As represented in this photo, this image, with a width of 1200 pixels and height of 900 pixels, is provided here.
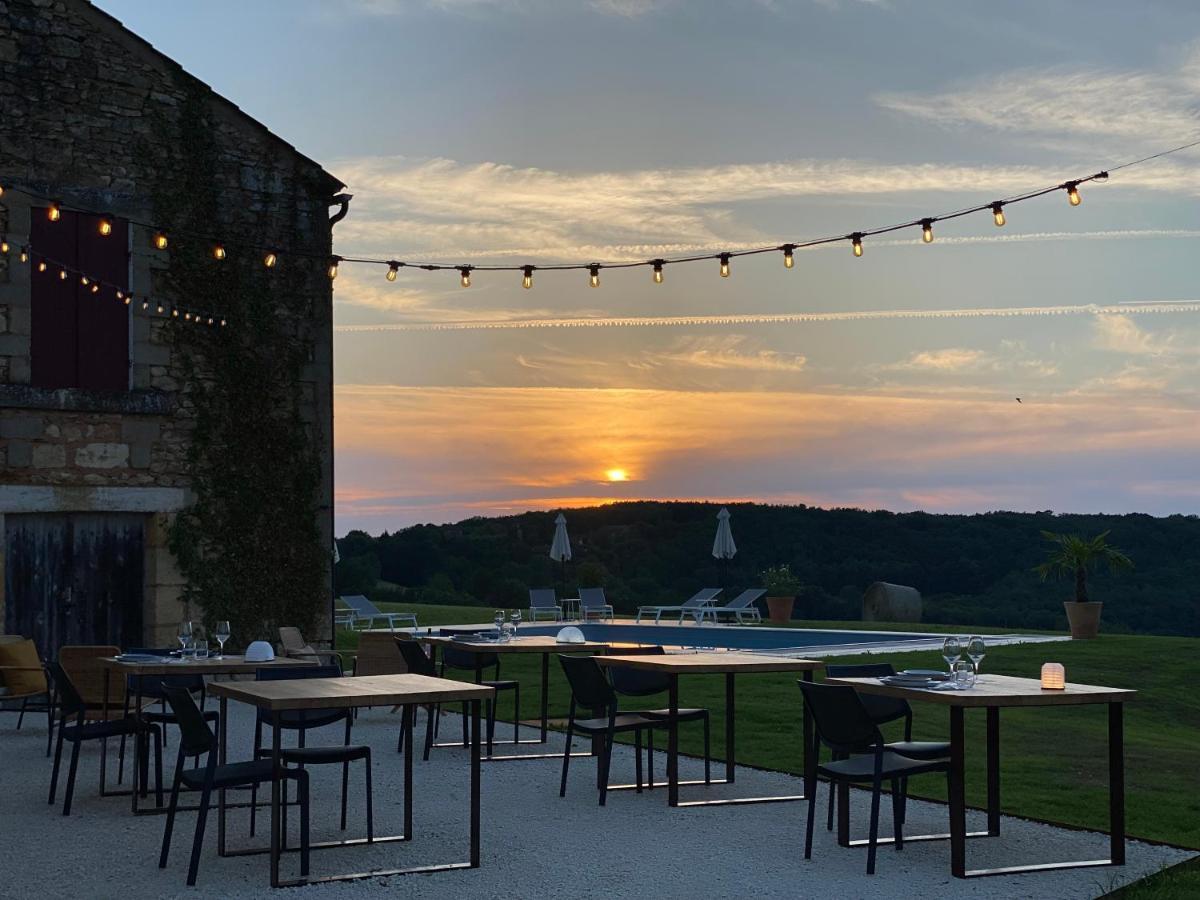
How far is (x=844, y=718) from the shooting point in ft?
18.0

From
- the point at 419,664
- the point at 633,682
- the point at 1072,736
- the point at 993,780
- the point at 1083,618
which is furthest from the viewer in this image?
the point at 1083,618

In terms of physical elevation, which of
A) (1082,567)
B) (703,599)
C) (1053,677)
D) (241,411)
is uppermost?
(241,411)

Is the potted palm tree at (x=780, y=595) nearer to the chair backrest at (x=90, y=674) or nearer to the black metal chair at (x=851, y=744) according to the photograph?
the chair backrest at (x=90, y=674)

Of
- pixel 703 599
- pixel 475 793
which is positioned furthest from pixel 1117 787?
pixel 703 599

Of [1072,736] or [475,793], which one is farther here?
[1072,736]

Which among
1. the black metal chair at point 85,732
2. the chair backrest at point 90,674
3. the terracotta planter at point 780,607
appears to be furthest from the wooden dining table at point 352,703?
the terracotta planter at point 780,607

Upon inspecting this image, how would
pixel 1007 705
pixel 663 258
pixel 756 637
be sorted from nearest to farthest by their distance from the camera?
pixel 1007 705, pixel 663 258, pixel 756 637

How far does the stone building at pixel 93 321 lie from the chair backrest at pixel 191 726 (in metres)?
6.50

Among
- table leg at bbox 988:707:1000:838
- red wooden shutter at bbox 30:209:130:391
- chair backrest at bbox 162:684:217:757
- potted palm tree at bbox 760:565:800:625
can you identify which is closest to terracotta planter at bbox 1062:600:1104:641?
potted palm tree at bbox 760:565:800:625

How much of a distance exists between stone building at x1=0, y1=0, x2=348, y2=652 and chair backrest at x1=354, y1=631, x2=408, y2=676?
2.86 metres

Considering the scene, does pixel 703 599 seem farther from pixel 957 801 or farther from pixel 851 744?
pixel 957 801

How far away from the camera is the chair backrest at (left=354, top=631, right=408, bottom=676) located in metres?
9.92

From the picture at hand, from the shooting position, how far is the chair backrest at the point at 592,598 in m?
23.2

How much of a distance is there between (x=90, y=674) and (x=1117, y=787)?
17.8 ft
